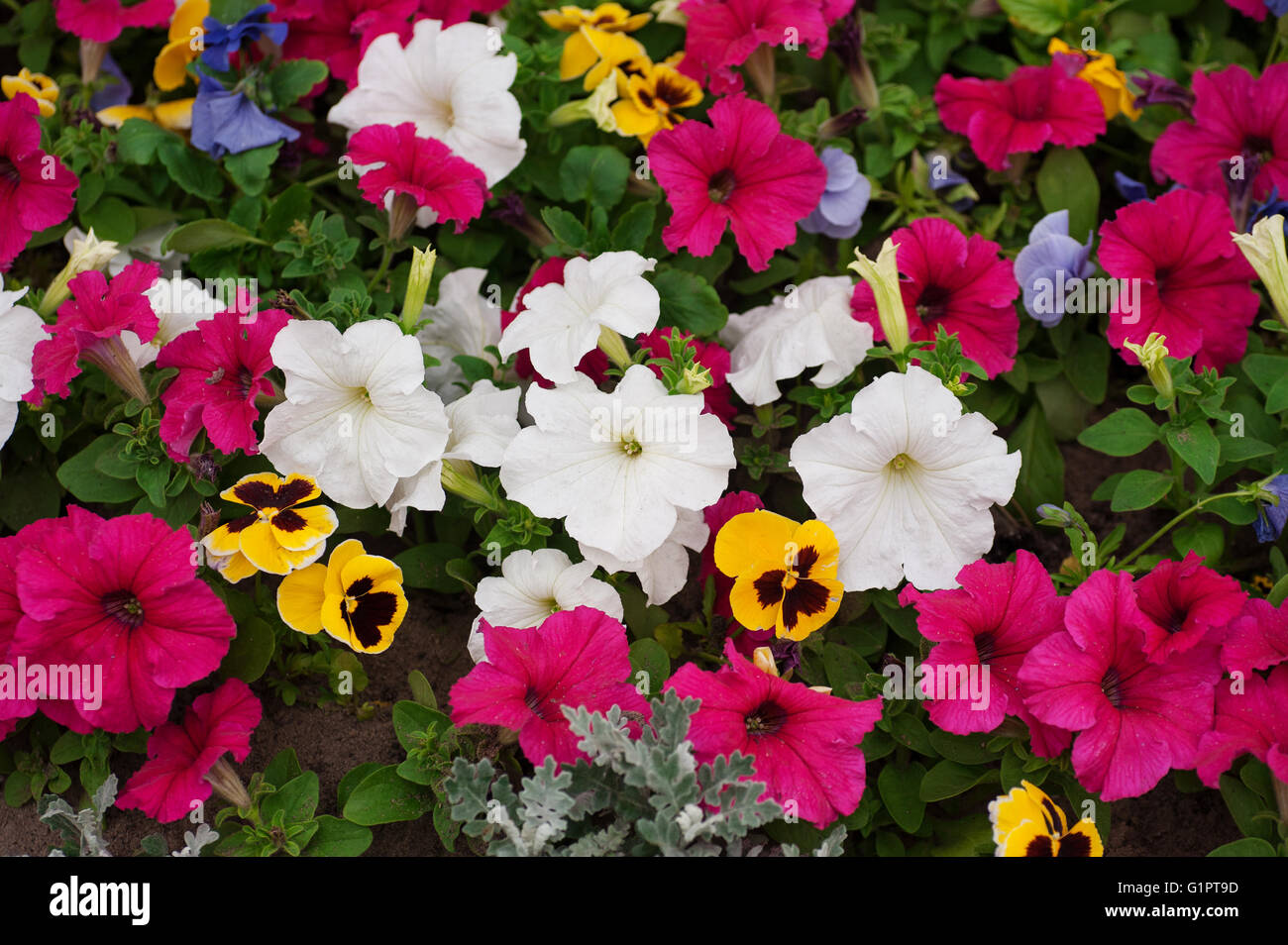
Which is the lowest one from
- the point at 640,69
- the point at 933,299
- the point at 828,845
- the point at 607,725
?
the point at 828,845

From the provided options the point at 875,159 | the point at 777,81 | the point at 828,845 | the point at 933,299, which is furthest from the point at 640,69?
the point at 828,845

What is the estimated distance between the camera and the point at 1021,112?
2.54 meters

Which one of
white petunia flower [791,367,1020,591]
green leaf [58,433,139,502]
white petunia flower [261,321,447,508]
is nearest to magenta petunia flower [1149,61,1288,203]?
white petunia flower [791,367,1020,591]

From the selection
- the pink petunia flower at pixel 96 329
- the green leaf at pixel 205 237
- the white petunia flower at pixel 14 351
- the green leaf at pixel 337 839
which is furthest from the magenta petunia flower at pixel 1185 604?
the white petunia flower at pixel 14 351

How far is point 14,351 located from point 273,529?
0.64 metres

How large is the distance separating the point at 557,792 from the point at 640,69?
158cm

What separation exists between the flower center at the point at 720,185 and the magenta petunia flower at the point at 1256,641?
47.4 inches

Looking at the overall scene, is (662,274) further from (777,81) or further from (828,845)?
(828,845)

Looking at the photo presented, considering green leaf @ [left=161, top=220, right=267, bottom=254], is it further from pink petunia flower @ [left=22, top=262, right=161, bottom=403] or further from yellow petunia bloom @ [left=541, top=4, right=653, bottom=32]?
yellow petunia bloom @ [left=541, top=4, right=653, bottom=32]

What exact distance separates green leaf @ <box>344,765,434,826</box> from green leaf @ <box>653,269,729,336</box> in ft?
3.31

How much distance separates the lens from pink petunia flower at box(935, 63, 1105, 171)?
8.15 ft

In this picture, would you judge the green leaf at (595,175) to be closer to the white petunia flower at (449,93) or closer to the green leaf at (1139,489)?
the white petunia flower at (449,93)

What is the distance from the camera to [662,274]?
234 cm

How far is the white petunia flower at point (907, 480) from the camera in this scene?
6.39ft
